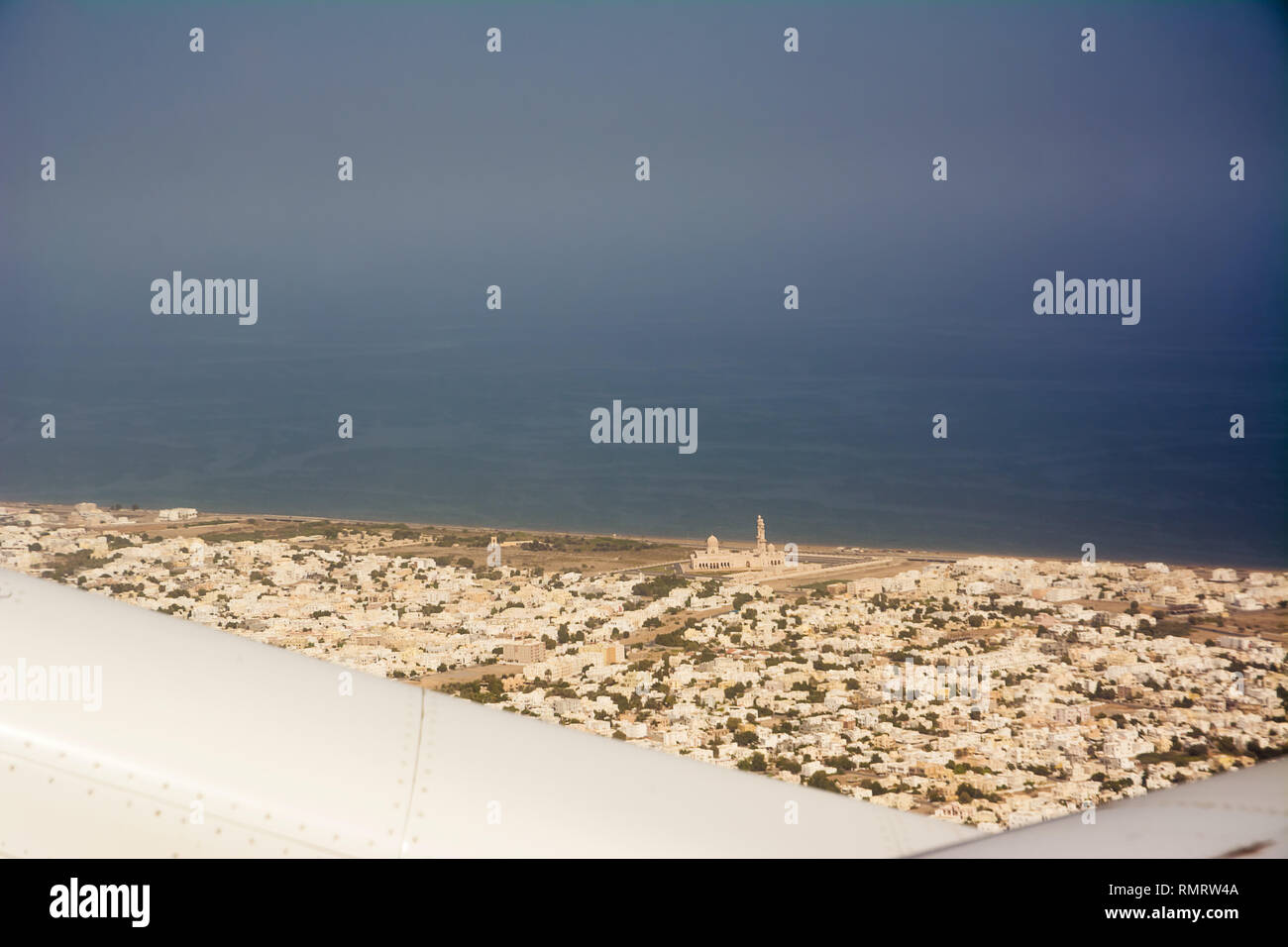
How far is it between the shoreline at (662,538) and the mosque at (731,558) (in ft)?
1.25

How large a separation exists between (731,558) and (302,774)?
14666mm

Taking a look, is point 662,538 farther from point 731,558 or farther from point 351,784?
point 351,784

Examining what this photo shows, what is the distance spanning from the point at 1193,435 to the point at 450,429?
21193 mm

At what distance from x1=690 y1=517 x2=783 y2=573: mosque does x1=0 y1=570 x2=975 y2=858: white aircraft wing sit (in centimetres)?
1373

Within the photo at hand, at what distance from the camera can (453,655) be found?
10.1m

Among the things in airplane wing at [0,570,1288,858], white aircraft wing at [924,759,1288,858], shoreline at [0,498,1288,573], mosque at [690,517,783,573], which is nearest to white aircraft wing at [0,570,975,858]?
airplane wing at [0,570,1288,858]

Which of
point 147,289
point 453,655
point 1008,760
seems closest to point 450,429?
point 453,655

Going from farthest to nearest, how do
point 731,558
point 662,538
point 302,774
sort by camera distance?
point 662,538, point 731,558, point 302,774

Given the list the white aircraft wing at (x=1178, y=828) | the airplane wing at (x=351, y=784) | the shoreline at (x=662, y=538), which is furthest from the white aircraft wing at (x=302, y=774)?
the shoreline at (x=662, y=538)

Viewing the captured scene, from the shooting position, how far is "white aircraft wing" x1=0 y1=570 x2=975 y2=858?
3.38 ft

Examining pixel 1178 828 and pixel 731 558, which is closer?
pixel 1178 828

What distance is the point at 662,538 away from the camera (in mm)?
16859

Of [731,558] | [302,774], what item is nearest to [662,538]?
[731,558]

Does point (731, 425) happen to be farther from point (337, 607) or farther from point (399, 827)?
point (399, 827)
